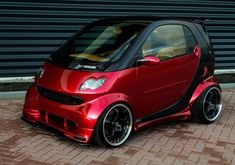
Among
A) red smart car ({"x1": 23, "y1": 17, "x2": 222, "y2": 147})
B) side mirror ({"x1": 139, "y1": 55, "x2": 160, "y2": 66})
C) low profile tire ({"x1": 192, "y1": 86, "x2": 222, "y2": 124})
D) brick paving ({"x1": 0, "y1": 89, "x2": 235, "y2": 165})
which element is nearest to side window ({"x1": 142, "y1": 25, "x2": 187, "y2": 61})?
red smart car ({"x1": 23, "y1": 17, "x2": 222, "y2": 147})

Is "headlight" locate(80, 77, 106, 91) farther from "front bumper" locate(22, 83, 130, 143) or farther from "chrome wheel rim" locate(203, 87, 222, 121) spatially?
"chrome wheel rim" locate(203, 87, 222, 121)

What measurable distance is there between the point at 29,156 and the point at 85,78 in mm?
1162

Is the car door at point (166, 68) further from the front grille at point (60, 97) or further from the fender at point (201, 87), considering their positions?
the front grille at point (60, 97)

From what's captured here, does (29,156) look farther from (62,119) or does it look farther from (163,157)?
(163,157)

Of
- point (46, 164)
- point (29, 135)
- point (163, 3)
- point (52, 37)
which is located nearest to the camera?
point (46, 164)

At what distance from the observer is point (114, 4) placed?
9.83 meters

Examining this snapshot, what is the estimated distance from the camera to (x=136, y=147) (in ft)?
17.8

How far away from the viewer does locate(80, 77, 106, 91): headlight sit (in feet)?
17.1

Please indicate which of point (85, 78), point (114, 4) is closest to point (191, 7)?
point (114, 4)

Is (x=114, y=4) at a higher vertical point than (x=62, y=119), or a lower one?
higher

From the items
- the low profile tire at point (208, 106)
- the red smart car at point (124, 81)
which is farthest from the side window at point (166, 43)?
the low profile tire at point (208, 106)

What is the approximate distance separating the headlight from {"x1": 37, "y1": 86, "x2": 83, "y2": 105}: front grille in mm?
155

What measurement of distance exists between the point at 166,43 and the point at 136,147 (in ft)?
5.15

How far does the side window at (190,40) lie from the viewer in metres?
6.31
